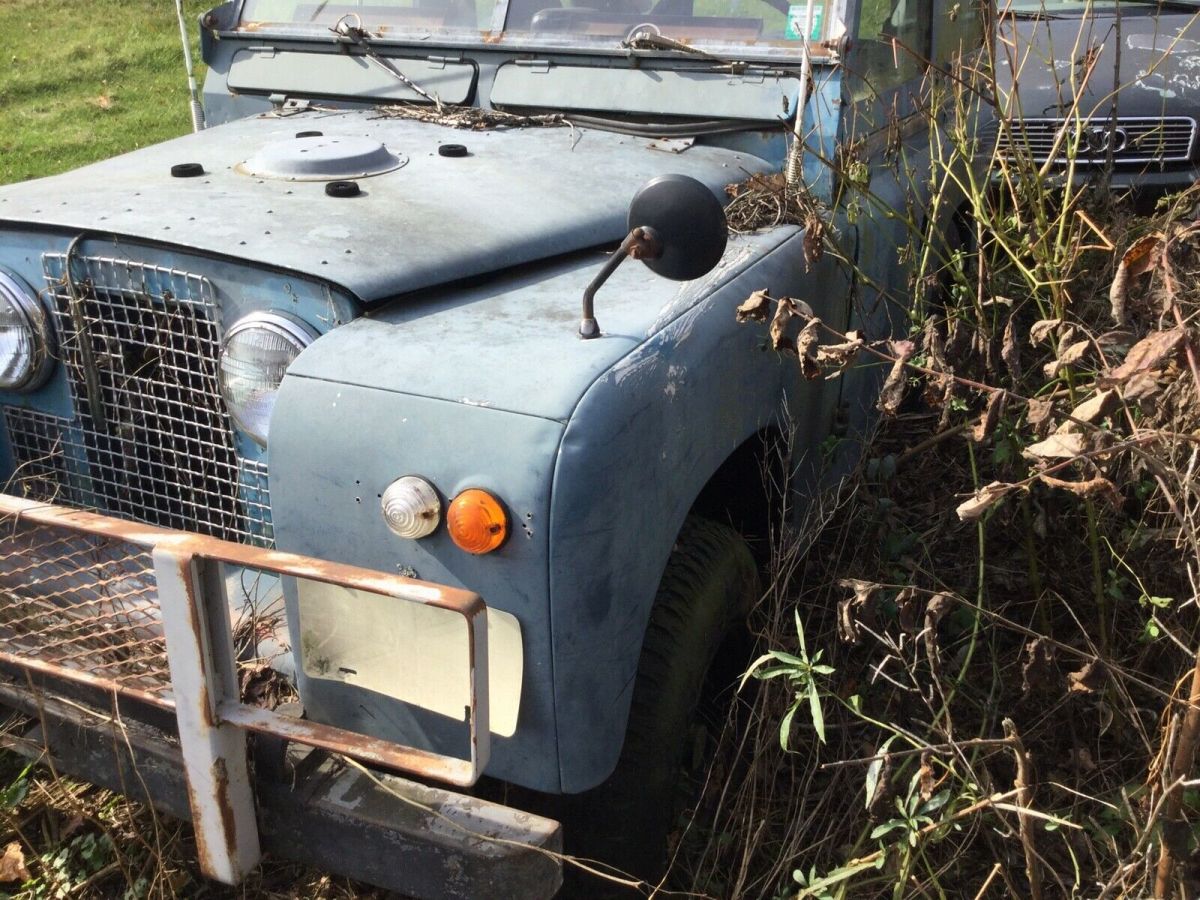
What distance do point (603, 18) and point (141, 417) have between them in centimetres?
142

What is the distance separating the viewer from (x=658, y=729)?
1977mm

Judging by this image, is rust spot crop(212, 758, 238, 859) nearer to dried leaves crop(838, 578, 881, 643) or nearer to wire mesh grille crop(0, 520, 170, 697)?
wire mesh grille crop(0, 520, 170, 697)

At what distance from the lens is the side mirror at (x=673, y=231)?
1.75 m

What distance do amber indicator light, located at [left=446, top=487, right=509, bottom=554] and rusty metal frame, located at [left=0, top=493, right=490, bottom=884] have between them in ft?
0.31

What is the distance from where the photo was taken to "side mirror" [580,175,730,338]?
1.75 m

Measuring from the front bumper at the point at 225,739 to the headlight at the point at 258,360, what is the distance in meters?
0.25

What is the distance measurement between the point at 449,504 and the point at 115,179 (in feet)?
4.01

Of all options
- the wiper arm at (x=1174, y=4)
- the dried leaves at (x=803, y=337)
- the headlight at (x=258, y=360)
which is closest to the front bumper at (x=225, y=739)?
the headlight at (x=258, y=360)

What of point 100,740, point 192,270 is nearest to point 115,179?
point 192,270

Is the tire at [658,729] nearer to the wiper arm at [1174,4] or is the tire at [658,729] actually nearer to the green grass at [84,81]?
the wiper arm at [1174,4]

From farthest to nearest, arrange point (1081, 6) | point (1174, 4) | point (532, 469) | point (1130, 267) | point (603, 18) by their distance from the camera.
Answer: point (1081, 6) < point (1174, 4) < point (603, 18) < point (1130, 267) < point (532, 469)

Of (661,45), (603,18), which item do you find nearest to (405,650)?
(661,45)

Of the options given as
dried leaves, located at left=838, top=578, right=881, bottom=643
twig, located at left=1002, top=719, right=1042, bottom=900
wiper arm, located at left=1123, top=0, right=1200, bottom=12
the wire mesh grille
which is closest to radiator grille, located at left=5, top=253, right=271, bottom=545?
the wire mesh grille

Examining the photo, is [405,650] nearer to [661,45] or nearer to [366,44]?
[661,45]
